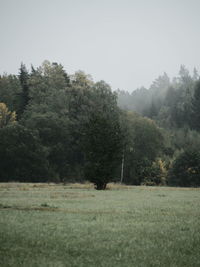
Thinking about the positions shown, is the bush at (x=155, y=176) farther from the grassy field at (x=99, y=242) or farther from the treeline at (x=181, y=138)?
the grassy field at (x=99, y=242)

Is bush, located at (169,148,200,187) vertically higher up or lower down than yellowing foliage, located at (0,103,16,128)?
lower down

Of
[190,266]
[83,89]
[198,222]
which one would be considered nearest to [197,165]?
[83,89]

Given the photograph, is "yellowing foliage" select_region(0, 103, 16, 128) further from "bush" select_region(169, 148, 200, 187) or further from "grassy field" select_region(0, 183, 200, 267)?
"grassy field" select_region(0, 183, 200, 267)

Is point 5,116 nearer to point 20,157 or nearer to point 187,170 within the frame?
point 20,157

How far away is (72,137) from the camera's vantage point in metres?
96.4

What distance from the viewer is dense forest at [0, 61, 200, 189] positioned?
262ft

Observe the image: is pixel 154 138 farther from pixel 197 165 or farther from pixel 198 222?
pixel 198 222

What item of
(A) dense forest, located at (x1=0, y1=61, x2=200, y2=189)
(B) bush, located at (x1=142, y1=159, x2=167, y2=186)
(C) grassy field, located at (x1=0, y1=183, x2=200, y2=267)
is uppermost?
(A) dense forest, located at (x1=0, y1=61, x2=200, y2=189)

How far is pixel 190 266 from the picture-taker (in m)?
8.43

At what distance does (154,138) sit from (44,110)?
3726 cm

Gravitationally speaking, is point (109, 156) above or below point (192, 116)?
below

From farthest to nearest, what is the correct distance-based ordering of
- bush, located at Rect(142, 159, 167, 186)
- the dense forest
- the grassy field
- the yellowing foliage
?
the yellowing foliage < bush, located at Rect(142, 159, 167, 186) < the dense forest < the grassy field

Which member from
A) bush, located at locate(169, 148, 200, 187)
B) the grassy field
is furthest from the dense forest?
the grassy field

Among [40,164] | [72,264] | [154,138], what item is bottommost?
[72,264]
